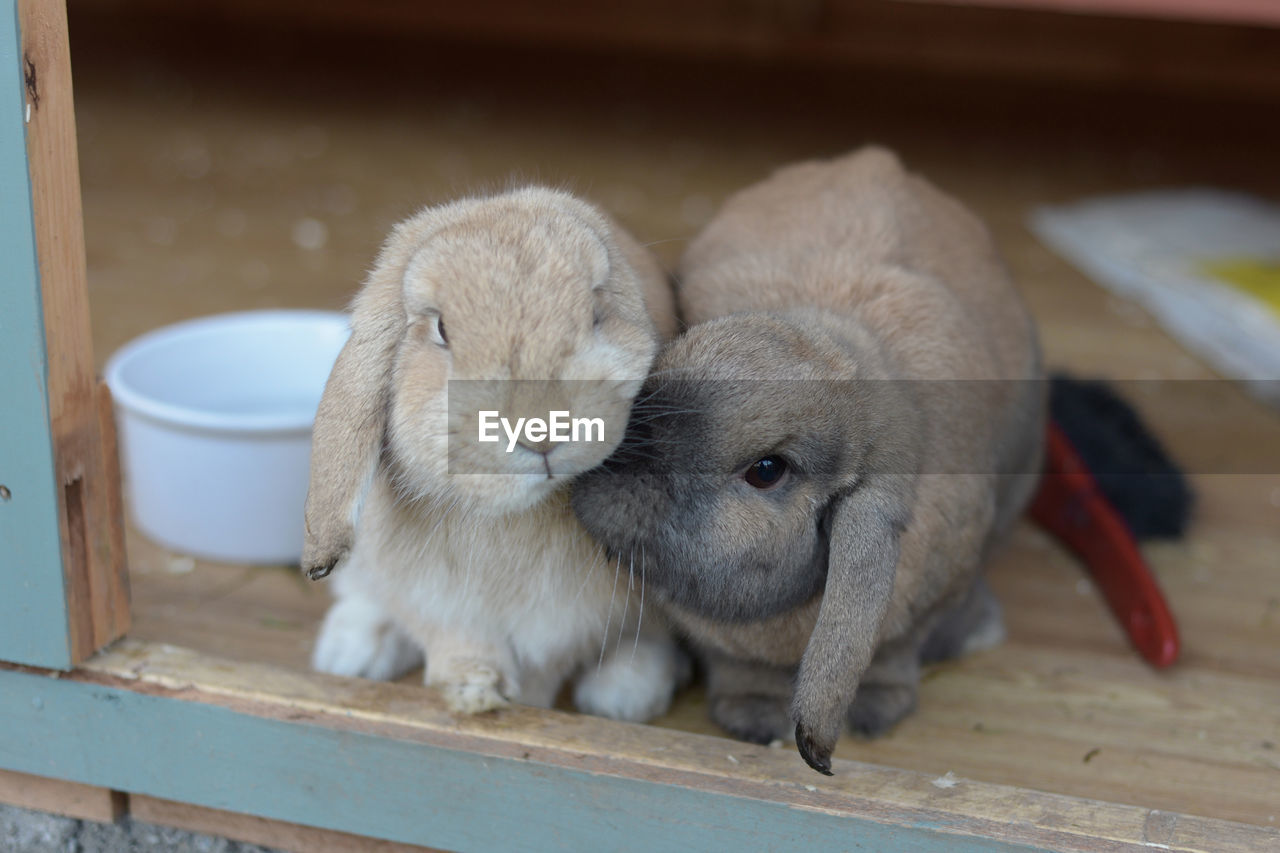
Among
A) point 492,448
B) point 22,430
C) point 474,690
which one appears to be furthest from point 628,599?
point 22,430

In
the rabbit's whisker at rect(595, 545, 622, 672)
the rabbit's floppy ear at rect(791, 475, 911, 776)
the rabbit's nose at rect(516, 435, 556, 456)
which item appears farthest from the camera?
the rabbit's whisker at rect(595, 545, 622, 672)

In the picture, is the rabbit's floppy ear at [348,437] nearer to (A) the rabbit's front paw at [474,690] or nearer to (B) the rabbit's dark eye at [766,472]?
(A) the rabbit's front paw at [474,690]

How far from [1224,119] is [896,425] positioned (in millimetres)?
4697

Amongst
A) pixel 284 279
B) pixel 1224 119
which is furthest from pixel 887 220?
pixel 1224 119

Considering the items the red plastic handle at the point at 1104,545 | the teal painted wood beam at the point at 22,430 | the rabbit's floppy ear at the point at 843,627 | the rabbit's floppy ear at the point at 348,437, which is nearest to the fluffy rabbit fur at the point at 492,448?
the rabbit's floppy ear at the point at 348,437

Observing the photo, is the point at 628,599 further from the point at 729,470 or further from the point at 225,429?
the point at 225,429

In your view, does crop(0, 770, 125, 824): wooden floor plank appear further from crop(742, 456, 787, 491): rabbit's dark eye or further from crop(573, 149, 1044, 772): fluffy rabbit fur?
crop(742, 456, 787, 491): rabbit's dark eye

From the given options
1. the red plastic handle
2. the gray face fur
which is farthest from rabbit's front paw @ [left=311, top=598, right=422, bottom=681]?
the red plastic handle

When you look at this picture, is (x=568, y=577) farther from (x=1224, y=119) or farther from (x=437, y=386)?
(x=1224, y=119)

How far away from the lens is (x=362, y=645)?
6.25ft

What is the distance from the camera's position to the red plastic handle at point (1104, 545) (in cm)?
209

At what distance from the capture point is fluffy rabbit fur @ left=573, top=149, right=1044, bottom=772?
4.79 feet

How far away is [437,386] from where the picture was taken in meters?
1.37

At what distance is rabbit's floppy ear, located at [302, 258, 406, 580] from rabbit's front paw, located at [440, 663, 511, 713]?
1.03 feet
